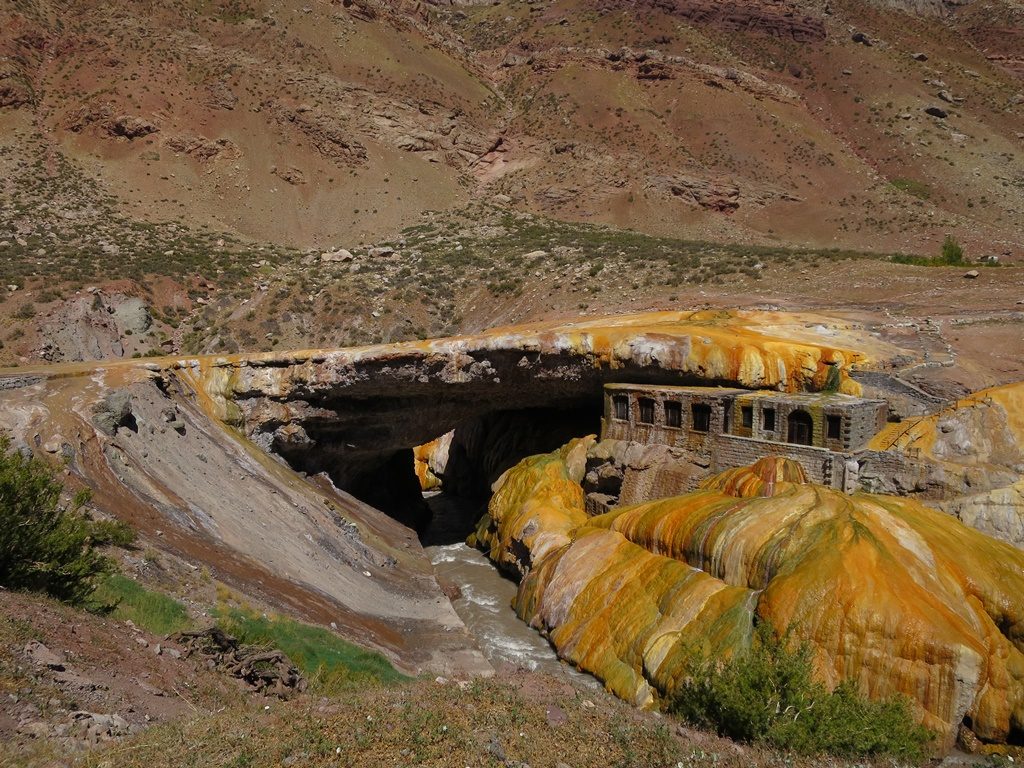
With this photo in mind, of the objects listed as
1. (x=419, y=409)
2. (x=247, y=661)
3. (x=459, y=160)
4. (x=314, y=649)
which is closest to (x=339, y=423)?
(x=419, y=409)

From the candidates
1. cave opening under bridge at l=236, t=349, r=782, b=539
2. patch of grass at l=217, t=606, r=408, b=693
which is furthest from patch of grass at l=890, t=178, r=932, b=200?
patch of grass at l=217, t=606, r=408, b=693

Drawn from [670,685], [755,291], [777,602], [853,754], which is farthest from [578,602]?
[755,291]

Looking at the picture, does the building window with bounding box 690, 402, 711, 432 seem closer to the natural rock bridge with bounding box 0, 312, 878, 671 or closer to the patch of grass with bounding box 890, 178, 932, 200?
the natural rock bridge with bounding box 0, 312, 878, 671

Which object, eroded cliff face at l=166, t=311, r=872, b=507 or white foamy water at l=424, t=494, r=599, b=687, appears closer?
white foamy water at l=424, t=494, r=599, b=687

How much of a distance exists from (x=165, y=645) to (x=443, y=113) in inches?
2802

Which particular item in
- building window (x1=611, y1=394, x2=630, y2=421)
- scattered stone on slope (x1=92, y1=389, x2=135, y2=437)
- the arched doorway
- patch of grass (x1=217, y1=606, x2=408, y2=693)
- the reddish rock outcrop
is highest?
the reddish rock outcrop

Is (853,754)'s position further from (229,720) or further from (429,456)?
(429,456)

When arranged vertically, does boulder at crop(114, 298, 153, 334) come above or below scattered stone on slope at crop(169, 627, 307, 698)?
above

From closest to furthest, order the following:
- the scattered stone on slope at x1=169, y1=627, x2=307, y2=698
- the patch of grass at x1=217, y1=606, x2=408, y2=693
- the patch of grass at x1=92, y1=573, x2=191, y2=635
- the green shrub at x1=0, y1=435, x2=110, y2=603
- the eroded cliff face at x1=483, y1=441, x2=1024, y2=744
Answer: the green shrub at x1=0, y1=435, x2=110, y2=603 → the scattered stone on slope at x1=169, y1=627, x2=307, y2=698 → the patch of grass at x1=92, y1=573, x2=191, y2=635 → the patch of grass at x1=217, y1=606, x2=408, y2=693 → the eroded cliff face at x1=483, y1=441, x2=1024, y2=744

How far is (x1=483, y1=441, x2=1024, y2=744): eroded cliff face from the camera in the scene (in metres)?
13.0

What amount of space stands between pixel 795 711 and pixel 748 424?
36.2 ft

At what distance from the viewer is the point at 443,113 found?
73.7 m

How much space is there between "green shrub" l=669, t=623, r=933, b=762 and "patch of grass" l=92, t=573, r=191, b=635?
9.57m

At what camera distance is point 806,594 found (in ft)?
46.2
